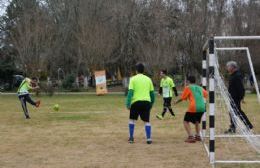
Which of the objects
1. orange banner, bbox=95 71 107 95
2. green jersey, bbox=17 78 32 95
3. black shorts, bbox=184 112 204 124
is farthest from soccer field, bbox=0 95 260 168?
orange banner, bbox=95 71 107 95

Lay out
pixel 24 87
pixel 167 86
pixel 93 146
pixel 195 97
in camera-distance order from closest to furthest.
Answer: pixel 93 146
pixel 195 97
pixel 167 86
pixel 24 87

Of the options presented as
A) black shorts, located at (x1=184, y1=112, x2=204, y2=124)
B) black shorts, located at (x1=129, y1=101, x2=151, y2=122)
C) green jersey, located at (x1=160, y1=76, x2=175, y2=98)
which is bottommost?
black shorts, located at (x1=184, y1=112, x2=204, y2=124)

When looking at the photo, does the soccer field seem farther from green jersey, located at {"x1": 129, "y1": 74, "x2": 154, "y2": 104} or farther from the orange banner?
the orange banner

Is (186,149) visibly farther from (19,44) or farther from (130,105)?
(19,44)

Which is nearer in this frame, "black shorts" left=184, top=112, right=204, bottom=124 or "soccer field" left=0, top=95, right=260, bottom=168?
"soccer field" left=0, top=95, right=260, bottom=168

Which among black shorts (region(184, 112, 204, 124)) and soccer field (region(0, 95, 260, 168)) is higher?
black shorts (region(184, 112, 204, 124))

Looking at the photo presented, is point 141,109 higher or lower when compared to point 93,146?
higher

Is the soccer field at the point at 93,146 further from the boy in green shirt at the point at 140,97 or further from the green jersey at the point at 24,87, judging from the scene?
the green jersey at the point at 24,87

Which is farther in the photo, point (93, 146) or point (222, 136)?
point (222, 136)

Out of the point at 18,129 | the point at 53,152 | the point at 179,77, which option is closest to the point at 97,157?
the point at 53,152

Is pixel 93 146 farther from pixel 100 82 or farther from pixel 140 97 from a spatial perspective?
pixel 100 82

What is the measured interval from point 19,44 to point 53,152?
37960 millimetres

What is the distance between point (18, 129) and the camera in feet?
52.5

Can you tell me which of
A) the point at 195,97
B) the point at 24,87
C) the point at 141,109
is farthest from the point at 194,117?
the point at 24,87
